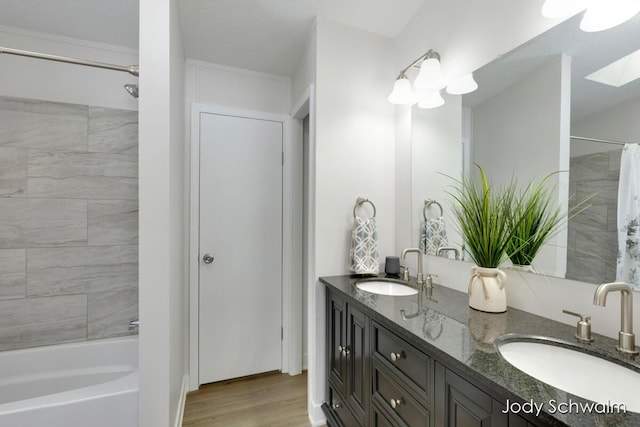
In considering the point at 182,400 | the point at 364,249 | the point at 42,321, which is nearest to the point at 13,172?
the point at 42,321

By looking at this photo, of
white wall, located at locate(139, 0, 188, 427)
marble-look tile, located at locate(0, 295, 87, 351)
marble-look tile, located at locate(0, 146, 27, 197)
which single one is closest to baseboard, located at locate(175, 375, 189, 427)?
white wall, located at locate(139, 0, 188, 427)

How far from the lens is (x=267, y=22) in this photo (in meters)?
1.79

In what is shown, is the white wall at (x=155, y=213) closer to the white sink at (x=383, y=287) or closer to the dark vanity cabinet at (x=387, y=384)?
the dark vanity cabinet at (x=387, y=384)

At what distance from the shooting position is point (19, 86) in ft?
6.02

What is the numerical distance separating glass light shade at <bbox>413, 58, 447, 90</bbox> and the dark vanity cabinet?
4.22ft

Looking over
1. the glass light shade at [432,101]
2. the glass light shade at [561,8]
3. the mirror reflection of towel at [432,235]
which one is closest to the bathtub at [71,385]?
the mirror reflection of towel at [432,235]

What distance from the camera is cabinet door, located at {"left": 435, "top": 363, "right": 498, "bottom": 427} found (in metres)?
0.72


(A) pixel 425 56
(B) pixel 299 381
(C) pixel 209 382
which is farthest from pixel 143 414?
(A) pixel 425 56

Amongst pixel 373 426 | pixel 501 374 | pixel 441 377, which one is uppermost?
pixel 501 374

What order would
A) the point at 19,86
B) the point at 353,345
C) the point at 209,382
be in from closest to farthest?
the point at 353,345, the point at 19,86, the point at 209,382

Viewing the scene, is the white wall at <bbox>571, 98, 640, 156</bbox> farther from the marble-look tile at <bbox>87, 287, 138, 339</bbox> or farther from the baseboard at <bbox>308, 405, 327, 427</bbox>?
the marble-look tile at <bbox>87, 287, 138, 339</bbox>

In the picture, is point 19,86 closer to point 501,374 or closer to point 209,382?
point 209,382

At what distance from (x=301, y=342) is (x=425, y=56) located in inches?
89.7

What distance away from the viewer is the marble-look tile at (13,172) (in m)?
1.78
